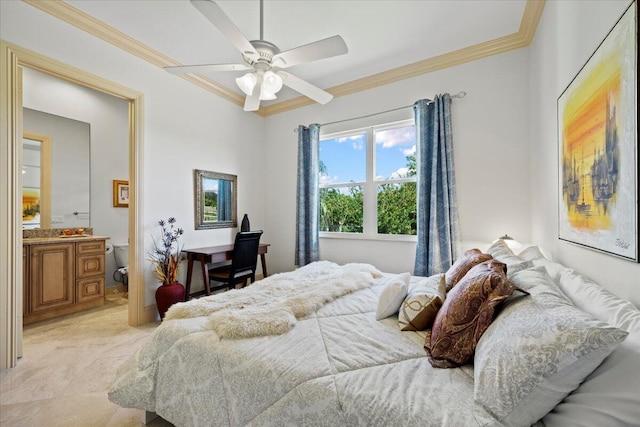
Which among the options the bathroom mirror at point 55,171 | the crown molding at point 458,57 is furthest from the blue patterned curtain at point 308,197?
the bathroom mirror at point 55,171

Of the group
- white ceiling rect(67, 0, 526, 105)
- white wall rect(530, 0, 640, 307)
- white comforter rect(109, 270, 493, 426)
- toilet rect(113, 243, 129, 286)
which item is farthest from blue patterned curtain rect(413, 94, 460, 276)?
toilet rect(113, 243, 129, 286)

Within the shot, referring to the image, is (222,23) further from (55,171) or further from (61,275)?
(55,171)

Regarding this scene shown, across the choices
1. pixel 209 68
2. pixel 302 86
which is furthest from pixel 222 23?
pixel 302 86

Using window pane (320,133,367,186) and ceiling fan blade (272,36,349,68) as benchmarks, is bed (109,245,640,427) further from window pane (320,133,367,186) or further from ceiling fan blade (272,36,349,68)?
window pane (320,133,367,186)

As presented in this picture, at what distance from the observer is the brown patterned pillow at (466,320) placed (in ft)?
3.37

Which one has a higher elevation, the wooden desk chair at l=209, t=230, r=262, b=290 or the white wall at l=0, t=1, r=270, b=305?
the white wall at l=0, t=1, r=270, b=305

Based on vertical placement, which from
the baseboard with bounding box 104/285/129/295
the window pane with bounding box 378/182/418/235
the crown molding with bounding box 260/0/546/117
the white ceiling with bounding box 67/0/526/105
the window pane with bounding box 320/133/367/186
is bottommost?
the baseboard with bounding box 104/285/129/295

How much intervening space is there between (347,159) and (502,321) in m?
3.13

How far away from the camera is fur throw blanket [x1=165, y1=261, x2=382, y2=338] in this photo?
1337 millimetres

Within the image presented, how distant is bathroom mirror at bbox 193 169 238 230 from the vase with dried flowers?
38 cm

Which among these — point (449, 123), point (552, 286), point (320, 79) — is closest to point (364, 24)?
point (320, 79)

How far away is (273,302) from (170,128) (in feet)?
8.58

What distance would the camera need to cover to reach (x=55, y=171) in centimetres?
390

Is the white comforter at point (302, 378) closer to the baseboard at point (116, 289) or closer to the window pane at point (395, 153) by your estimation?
the window pane at point (395, 153)
